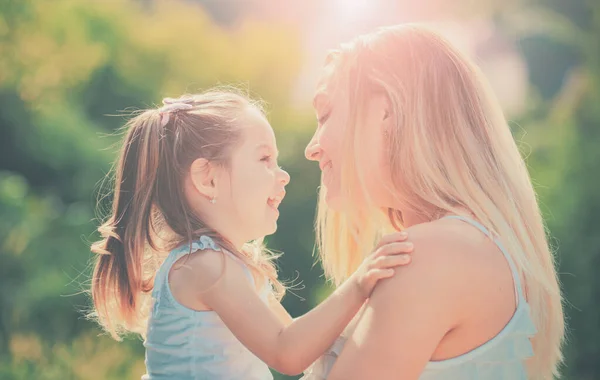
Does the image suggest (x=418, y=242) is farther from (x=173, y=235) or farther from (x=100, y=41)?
(x=100, y=41)

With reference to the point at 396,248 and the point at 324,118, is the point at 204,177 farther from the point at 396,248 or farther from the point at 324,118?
the point at 396,248

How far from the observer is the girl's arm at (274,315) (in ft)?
4.82

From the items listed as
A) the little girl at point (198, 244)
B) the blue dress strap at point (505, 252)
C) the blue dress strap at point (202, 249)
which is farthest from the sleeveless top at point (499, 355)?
the blue dress strap at point (202, 249)

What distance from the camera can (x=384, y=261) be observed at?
142 cm

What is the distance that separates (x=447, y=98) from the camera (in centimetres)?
157

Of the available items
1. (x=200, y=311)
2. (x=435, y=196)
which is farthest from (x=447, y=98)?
(x=200, y=311)

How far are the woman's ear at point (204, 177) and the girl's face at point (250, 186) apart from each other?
1 centimetres

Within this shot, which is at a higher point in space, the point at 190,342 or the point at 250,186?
the point at 250,186

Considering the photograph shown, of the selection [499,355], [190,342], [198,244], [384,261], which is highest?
[384,261]

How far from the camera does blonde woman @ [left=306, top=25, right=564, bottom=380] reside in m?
1.38

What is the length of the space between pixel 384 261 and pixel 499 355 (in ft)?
0.94

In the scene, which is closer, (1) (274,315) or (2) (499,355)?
(2) (499,355)

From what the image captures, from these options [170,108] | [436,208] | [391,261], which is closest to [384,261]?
[391,261]

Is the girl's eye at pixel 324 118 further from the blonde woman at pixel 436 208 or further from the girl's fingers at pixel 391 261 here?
the girl's fingers at pixel 391 261
